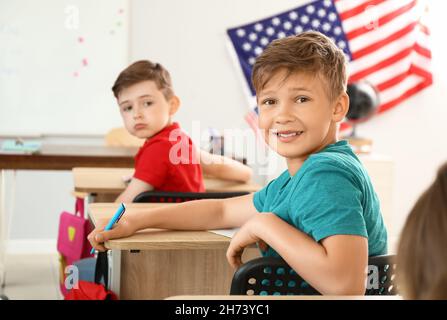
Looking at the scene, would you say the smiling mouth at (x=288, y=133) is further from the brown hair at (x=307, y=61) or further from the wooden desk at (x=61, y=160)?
the wooden desk at (x=61, y=160)


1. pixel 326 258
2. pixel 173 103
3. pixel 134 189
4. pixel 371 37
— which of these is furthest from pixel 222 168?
pixel 371 37

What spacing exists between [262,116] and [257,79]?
81 mm

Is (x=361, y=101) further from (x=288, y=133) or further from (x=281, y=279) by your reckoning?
(x=281, y=279)

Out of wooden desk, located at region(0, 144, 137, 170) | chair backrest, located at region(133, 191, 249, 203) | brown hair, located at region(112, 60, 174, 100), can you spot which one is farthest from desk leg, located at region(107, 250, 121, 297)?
wooden desk, located at region(0, 144, 137, 170)

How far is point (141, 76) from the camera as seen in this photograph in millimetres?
2889

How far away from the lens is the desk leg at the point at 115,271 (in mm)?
2043

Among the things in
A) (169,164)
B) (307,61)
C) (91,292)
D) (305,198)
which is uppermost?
(307,61)

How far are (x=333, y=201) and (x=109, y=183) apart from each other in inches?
67.4

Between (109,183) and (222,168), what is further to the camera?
(222,168)

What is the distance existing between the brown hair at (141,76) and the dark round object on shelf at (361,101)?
250 centimetres

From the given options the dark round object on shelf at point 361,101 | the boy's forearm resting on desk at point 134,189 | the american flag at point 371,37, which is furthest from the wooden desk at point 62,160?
the dark round object on shelf at point 361,101

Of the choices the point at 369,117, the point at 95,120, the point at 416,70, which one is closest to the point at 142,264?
the point at 95,120

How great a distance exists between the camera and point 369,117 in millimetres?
5336

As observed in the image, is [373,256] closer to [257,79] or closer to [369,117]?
[257,79]
